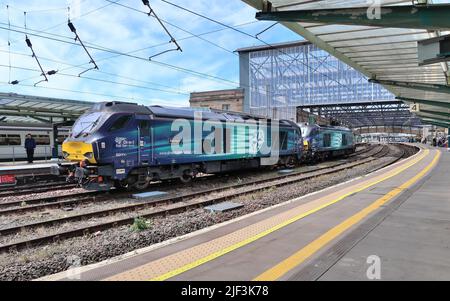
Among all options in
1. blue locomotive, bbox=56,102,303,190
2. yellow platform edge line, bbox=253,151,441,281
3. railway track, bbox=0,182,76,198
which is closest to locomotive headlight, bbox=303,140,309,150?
blue locomotive, bbox=56,102,303,190

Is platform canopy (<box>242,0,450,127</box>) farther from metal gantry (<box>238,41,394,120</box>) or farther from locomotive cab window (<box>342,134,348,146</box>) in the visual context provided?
metal gantry (<box>238,41,394,120</box>)

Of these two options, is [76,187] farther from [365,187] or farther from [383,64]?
[383,64]

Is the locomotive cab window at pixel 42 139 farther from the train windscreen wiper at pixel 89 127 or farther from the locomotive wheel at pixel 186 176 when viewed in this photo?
the train windscreen wiper at pixel 89 127

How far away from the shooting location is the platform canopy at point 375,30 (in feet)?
23.2

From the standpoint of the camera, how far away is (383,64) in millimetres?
16578

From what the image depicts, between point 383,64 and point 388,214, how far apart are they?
11.6 meters

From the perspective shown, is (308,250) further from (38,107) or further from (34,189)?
(38,107)

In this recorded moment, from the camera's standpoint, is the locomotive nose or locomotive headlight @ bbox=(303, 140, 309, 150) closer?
the locomotive nose

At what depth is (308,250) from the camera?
16.0 feet

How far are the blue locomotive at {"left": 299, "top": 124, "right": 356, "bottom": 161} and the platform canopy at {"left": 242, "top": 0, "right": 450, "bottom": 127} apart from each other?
21.4 ft

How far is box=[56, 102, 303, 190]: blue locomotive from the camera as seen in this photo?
11602mm

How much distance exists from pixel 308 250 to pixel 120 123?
8.66m

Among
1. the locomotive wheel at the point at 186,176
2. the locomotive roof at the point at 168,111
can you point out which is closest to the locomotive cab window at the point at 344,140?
the locomotive roof at the point at 168,111
